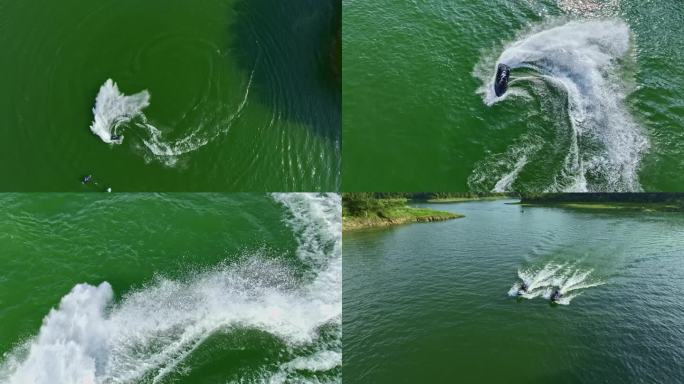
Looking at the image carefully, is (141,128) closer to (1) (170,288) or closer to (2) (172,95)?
(2) (172,95)

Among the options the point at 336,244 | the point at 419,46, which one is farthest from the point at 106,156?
the point at 419,46

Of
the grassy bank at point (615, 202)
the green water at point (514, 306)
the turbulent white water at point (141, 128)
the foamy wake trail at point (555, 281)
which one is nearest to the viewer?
the green water at point (514, 306)

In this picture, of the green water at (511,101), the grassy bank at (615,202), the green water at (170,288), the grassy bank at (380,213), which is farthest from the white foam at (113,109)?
the grassy bank at (615,202)

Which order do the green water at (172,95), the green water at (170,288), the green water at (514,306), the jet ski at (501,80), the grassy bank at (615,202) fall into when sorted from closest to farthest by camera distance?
the green water at (170,288), the green water at (514,306), the green water at (172,95), the jet ski at (501,80), the grassy bank at (615,202)

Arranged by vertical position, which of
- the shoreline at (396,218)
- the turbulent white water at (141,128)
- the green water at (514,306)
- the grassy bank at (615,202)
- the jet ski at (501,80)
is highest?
the jet ski at (501,80)

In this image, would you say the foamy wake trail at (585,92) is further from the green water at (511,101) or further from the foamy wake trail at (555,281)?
the foamy wake trail at (555,281)

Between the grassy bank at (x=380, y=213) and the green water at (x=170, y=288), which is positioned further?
the grassy bank at (x=380, y=213)

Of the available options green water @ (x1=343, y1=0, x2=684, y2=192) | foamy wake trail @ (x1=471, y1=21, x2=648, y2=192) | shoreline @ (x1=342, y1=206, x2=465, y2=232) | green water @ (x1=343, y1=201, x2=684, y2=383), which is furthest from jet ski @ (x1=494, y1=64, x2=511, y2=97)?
shoreline @ (x1=342, y1=206, x2=465, y2=232)

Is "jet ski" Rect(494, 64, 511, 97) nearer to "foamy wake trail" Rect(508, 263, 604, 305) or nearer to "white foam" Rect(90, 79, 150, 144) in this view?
"foamy wake trail" Rect(508, 263, 604, 305)
